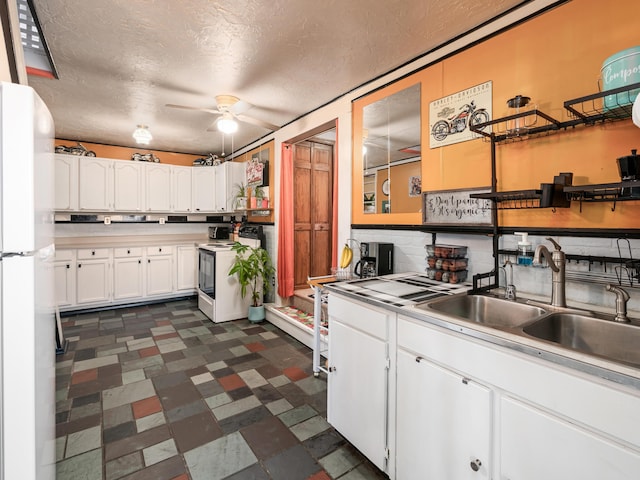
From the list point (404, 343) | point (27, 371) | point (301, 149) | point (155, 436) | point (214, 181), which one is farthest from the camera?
point (214, 181)

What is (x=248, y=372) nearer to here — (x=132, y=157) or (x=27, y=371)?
(x=27, y=371)

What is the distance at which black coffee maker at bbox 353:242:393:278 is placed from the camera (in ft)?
8.27

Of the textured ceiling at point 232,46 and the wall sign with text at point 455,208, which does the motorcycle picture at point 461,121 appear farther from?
the textured ceiling at point 232,46

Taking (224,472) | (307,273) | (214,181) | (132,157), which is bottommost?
(224,472)

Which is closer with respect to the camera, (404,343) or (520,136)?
(404,343)

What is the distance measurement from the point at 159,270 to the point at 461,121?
4.76 m

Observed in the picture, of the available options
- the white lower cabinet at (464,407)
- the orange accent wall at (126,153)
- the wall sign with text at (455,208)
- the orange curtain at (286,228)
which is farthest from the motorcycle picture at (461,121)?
the orange accent wall at (126,153)

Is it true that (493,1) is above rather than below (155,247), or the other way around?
above

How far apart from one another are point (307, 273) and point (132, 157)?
3498mm

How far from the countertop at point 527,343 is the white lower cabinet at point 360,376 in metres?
0.11

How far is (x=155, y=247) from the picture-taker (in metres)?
5.04

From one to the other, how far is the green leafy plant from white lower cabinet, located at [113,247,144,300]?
67.5 inches

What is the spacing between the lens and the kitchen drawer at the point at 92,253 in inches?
177

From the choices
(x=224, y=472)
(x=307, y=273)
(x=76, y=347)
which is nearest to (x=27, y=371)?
(x=224, y=472)
